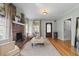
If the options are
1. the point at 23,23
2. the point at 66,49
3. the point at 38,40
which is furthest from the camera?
the point at 38,40

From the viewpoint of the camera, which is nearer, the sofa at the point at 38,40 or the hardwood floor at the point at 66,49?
the hardwood floor at the point at 66,49

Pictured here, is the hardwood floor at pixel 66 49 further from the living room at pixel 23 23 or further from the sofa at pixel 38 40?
the sofa at pixel 38 40

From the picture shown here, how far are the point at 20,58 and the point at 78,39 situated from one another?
1.89 metres

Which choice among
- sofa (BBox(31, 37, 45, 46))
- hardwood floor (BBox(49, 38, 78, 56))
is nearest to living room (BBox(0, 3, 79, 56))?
hardwood floor (BBox(49, 38, 78, 56))

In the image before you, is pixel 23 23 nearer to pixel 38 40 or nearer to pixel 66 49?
pixel 66 49

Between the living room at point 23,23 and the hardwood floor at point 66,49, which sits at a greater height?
the living room at point 23,23

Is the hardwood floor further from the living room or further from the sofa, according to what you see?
the sofa

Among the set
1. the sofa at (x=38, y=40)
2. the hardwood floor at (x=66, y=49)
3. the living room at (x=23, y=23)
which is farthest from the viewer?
the sofa at (x=38, y=40)

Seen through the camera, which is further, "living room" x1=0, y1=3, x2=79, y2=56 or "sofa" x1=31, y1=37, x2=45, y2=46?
"sofa" x1=31, y1=37, x2=45, y2=46

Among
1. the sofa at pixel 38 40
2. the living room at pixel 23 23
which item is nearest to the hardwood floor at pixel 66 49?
the living room at pixel 23 23

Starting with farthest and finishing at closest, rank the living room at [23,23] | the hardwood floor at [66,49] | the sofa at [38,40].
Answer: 1. the sofa at [38,40]
2. the hardwood floor at [66,49]
3. the living room at [23,23]

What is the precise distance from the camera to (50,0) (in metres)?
2.29

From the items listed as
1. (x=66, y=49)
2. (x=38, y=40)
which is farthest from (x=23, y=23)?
(x=38, y=40)

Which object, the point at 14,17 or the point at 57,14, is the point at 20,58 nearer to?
the point at 14,17
